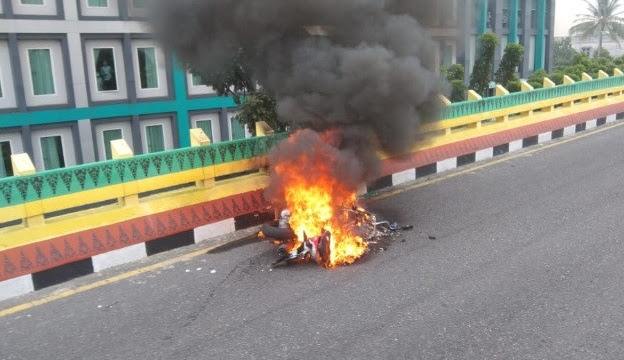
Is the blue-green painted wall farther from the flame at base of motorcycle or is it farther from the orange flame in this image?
the flame at base of motorcycle

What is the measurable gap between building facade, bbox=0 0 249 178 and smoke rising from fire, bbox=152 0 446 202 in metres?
7.56

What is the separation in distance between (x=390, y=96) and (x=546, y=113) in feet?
24.7

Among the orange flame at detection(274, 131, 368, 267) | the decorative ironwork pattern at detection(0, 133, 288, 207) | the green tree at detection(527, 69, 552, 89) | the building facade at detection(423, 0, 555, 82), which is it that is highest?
the building facade at detection(423, 0, 555, 82)

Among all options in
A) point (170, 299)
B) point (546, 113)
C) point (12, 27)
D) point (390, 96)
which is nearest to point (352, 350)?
point (170, 299)

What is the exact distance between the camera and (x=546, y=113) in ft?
38.5

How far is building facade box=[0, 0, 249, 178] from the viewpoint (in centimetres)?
1352

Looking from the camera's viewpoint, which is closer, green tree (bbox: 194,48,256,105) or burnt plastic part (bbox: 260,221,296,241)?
burnt plastic part (bbox: 260,221,296,241)

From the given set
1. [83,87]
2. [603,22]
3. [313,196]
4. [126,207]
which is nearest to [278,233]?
[313,196]

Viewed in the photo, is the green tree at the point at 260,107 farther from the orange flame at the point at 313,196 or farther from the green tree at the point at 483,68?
the green tree at the point at 483,68

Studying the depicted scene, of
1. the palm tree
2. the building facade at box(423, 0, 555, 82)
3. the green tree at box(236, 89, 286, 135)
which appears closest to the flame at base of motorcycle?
the green tree at box(236, 89, 286, 135)

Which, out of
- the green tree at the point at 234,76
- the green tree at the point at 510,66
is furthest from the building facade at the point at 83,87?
the green tree at the point at 510,66

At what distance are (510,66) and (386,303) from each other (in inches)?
440

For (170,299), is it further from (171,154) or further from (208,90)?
(208,90)

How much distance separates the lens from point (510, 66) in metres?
13.6
